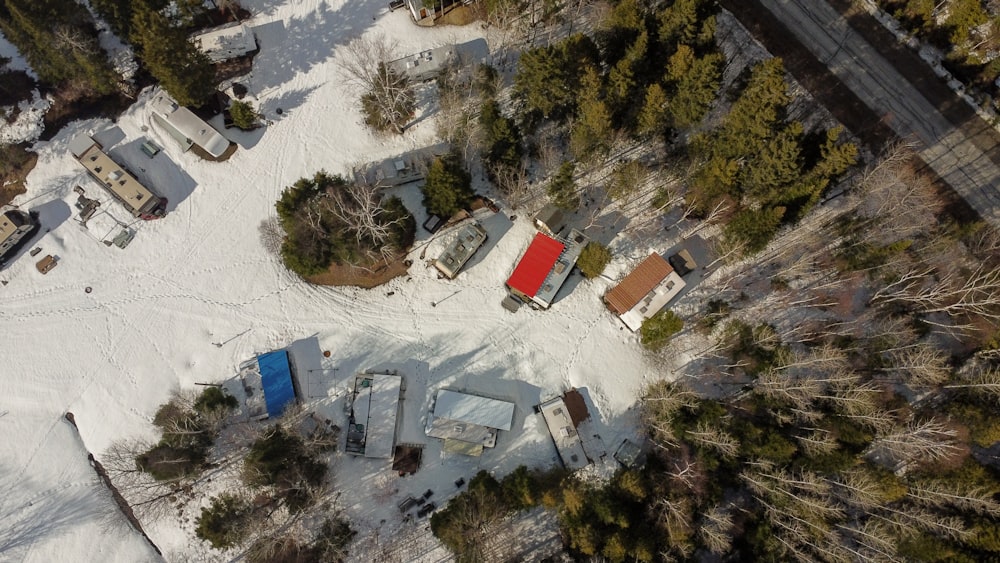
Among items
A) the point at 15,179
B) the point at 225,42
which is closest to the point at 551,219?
the point at 225,42

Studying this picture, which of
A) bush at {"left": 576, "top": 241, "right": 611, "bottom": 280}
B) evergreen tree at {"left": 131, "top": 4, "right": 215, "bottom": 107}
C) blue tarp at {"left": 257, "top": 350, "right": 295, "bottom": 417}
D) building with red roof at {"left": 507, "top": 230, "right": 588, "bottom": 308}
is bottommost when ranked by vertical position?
bush at {"left": 576, "top": 241, "right": 611, "bottom": 280}

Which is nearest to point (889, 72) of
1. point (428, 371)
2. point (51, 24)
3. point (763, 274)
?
point (763, 274)

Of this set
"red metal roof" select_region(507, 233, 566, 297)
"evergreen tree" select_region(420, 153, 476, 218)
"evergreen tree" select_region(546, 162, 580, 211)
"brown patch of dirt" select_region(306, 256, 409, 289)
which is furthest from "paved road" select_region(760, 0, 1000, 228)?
"brown patch of dirt" select_region(306, 256, 409, 289)

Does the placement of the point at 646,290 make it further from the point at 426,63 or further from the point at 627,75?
the point at 426,63

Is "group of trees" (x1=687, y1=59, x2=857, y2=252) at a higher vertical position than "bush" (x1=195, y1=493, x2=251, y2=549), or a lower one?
lower

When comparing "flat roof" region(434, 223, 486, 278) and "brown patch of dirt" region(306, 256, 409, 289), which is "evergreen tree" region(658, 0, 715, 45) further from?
"brown patch of dirt" region(306, 256, 409, 289)

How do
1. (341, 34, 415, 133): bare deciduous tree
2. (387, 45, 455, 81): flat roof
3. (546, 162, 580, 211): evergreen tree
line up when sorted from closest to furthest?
(546, 162, 580, 211): evergreen tree
(341, 34, 415, 133): bare deciduous tree
(387, 45, 455, 81): flat roof

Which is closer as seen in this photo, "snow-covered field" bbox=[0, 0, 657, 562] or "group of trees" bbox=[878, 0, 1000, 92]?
"snow-covered field" bbox=[0, 0, 657, 562]
